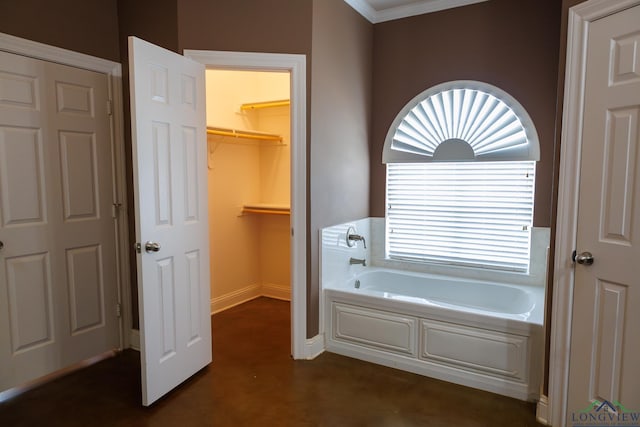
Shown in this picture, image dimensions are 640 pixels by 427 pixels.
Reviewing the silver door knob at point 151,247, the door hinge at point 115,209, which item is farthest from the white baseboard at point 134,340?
the silver door knob at point 151,247

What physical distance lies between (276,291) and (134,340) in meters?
1.66

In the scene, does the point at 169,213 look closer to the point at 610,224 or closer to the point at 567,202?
the point at 567,202

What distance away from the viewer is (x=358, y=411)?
2.32 meters

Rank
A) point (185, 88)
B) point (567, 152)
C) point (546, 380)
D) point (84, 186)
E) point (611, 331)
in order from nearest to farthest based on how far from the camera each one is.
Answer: point (611, 331)
point (567, 152)
point (546, 380)
point (185, 88)
point (84, 186)

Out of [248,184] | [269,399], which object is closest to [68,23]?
[248,184]

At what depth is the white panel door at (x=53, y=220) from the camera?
2391mm

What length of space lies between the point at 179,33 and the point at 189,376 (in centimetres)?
221

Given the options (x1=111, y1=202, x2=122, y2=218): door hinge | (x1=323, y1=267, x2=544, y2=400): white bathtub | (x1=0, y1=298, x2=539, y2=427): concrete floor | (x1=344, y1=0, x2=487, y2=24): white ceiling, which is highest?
(x1=344, y1=0, x2=487, y2=24): white ceiling

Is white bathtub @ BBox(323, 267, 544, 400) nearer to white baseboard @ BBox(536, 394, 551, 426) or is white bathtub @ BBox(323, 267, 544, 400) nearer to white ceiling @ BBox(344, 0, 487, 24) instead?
white baseboard @ BBox(536, 394, 551, 426)

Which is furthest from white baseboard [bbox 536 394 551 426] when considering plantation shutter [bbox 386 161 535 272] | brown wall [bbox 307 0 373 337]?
brown wall [bbox 307 0 373 337]

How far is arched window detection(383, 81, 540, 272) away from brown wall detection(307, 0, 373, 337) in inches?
14.1

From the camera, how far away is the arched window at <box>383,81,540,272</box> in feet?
10.5

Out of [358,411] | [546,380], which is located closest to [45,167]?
[358,411]

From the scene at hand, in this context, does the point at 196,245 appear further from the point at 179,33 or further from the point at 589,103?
the point at 589,103
